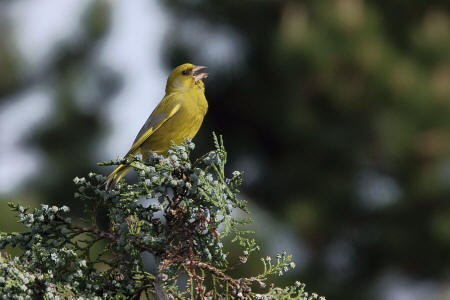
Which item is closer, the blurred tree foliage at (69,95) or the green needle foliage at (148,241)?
the green needle foliage at (148,241)

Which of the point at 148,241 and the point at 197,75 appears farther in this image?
the point at 197,75

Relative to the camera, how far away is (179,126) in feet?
8.06

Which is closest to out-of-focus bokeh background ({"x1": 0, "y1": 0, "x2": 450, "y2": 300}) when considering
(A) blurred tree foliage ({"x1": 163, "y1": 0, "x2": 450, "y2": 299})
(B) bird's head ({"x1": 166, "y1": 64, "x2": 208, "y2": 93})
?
(A) blurred tree foliage ({"x1": 163, "y1": 0, "x2": 450, "y2": 299})

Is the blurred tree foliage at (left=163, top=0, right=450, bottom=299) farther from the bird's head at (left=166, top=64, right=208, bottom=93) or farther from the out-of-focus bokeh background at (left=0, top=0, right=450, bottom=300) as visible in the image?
the bird's head at (left=166, top=64, right=208, bottom=93)

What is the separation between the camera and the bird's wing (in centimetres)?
238

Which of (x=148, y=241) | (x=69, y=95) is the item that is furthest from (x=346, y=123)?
(x=148, y=241)

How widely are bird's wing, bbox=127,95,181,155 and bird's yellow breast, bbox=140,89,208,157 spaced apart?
1 centimetres

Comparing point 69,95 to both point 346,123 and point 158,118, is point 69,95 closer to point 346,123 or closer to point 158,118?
point 346,123

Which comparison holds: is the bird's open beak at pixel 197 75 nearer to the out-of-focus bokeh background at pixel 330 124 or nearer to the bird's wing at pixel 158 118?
the bird's wing at pixel 158 118

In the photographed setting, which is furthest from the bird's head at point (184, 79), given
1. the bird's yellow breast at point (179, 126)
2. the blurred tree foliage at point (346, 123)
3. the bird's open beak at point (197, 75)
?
the blurred tree foliage at point (346, 123)

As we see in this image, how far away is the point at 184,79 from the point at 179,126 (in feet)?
1.20

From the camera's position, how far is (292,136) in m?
8.44

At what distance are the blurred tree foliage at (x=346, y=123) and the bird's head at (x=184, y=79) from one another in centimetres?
495

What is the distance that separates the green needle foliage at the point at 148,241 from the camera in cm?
146
